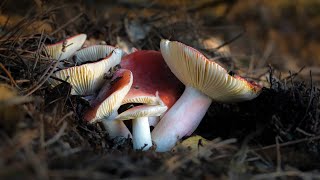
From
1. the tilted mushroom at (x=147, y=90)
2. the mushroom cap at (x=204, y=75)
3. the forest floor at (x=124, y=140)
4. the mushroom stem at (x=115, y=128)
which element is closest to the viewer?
the forest floor at (x=124, y=140)

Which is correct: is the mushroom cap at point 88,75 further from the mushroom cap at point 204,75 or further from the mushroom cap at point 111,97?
the mushroom cap at point 204,75

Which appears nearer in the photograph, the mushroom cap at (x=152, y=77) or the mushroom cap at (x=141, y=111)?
the mushroom cap at (x=141, y=111)

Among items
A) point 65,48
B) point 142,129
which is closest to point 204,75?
point 142,129

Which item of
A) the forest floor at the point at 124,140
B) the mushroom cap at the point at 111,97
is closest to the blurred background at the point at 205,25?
the forest floor at the point at 124,140

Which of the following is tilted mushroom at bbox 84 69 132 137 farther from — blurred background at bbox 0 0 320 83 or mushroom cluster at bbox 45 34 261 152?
blurred background at bbox 0 0 320 83

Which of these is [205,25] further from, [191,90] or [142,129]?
[142,129]

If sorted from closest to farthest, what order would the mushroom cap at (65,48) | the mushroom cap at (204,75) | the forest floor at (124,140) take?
the forest floor at (124,140), the mushroom cap at (204,75), the mushroom cap at (65,48)

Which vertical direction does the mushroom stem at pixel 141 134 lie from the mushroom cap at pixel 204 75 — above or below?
below

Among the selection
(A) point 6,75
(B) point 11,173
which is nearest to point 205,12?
(A) point 6,75

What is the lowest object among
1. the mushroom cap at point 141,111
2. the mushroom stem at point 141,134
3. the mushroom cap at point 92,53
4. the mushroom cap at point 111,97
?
the mushroom stem at point 141,134
